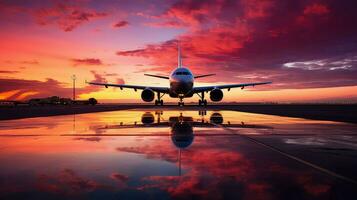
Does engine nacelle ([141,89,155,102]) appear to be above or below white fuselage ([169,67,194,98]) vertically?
below

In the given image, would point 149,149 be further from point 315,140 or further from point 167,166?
point 315,140

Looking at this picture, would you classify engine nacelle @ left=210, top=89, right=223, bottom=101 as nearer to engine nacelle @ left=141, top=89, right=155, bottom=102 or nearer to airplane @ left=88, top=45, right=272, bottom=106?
airplane @ left=88, top=45, right=272, bottom=106

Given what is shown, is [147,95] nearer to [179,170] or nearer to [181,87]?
[181,87]

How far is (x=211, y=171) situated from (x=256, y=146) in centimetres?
312

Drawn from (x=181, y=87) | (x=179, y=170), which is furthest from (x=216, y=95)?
(x=179, y=170)

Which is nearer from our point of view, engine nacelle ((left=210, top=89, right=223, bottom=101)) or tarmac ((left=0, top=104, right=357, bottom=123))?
tarmac ((left=0, top=104, right=357, bottom=123))

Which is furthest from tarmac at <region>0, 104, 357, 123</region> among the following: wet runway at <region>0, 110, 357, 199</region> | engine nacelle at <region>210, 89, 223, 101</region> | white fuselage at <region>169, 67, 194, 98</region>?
wet runway at <region>0, 110, 357, 199</region>

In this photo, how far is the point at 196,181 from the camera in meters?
4.76

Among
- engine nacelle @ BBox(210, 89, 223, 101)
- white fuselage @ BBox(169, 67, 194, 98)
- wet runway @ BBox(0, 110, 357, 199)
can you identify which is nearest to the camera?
wet runway @ BBox(0, 110, 357, 199)

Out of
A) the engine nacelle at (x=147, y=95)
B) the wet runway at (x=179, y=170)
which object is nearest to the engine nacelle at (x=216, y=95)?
the engine nacelle at (x=147, y=95)

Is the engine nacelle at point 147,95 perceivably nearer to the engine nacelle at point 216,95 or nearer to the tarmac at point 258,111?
A: the tarmac at point 258,111

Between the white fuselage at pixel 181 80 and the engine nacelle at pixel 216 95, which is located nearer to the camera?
the white fuselage at pixel 181 80

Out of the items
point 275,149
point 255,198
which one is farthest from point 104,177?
point 275,149

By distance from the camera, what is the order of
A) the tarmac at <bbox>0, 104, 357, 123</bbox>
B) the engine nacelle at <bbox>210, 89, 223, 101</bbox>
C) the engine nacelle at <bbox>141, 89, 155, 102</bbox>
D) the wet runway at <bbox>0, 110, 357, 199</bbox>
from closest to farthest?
the wet runway at <bbox>0, 110, 357, 199</bbox>, the tarmac at <bbox>0, 104, 357, 123</bbox>, the engine nacelle at <bbox>141, 89, 155, 102</bbox>, the engine nacelle at <bbox>210, 89, 223, 101</bbox>
